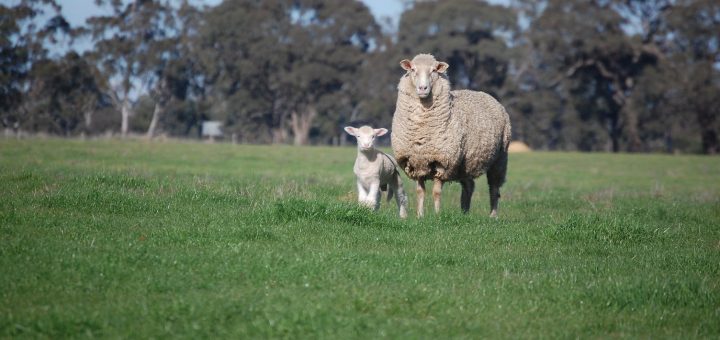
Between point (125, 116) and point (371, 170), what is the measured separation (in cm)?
5926

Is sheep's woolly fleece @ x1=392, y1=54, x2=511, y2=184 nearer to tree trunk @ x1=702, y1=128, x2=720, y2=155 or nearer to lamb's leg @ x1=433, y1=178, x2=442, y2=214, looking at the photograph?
lamb's leg @ x1=433, y1=178, x2=442, y2=214

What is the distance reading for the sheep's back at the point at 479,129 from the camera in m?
14.5

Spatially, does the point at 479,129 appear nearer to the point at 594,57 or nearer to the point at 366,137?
the point at 366,137

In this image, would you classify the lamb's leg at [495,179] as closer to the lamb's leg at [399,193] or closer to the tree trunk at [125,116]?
the lamb's leg at [399,193]

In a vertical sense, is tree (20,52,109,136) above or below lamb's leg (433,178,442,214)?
above

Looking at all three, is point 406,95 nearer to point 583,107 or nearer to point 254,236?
point 254,236

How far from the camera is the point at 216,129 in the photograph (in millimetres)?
96500

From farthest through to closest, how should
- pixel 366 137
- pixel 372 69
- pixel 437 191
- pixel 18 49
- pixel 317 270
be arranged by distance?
pixel 372 69, pixel 18 49, pixel 437 191, pixel 366 137, pixel 317 270

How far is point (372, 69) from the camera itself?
263 feet

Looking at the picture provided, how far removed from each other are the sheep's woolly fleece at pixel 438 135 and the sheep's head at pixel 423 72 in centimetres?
3

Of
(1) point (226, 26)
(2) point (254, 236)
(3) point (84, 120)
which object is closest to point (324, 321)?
(2) point (254, 236)

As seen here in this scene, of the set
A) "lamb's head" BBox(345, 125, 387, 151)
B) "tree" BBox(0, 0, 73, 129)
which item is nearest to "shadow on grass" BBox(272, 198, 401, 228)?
"lamb's head" BBox(345, 125, 387, 151)

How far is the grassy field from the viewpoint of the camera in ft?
21.4

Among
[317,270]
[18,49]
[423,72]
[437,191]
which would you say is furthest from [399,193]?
[18,49]
